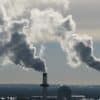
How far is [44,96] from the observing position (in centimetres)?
19200

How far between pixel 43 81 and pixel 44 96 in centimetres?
541

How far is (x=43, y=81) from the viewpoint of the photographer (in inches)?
7470
